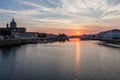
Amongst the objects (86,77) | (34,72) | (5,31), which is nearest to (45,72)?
(34,72)

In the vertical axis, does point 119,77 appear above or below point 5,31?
below

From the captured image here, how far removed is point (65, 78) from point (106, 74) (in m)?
4.55

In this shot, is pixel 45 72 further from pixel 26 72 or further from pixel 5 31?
pixel 5 31

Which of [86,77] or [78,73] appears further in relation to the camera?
[78,73]

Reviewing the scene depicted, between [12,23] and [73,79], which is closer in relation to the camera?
[73,79]

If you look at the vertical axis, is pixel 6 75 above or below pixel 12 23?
below

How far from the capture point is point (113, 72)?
2152 centimetres

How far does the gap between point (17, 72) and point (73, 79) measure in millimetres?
6489

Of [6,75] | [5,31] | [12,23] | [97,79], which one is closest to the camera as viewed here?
[97,79]

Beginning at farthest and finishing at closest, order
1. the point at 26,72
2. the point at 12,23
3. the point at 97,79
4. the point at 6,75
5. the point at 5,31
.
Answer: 1. the point at 12,23
2. the point at 5,31
3. the point at 26,72
4. the point at 6,75
5. the point at 97,79

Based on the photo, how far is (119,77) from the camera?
62.9 ft

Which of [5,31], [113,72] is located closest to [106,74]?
[113,72]

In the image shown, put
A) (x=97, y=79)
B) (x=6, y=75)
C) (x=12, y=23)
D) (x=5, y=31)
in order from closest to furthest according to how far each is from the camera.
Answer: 1. (x=97, y=79)
2. (x=6, y=75)
3. (x=5, y=31)
4. (x=12, y=23)

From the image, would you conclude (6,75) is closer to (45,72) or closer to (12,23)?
(45,72)
